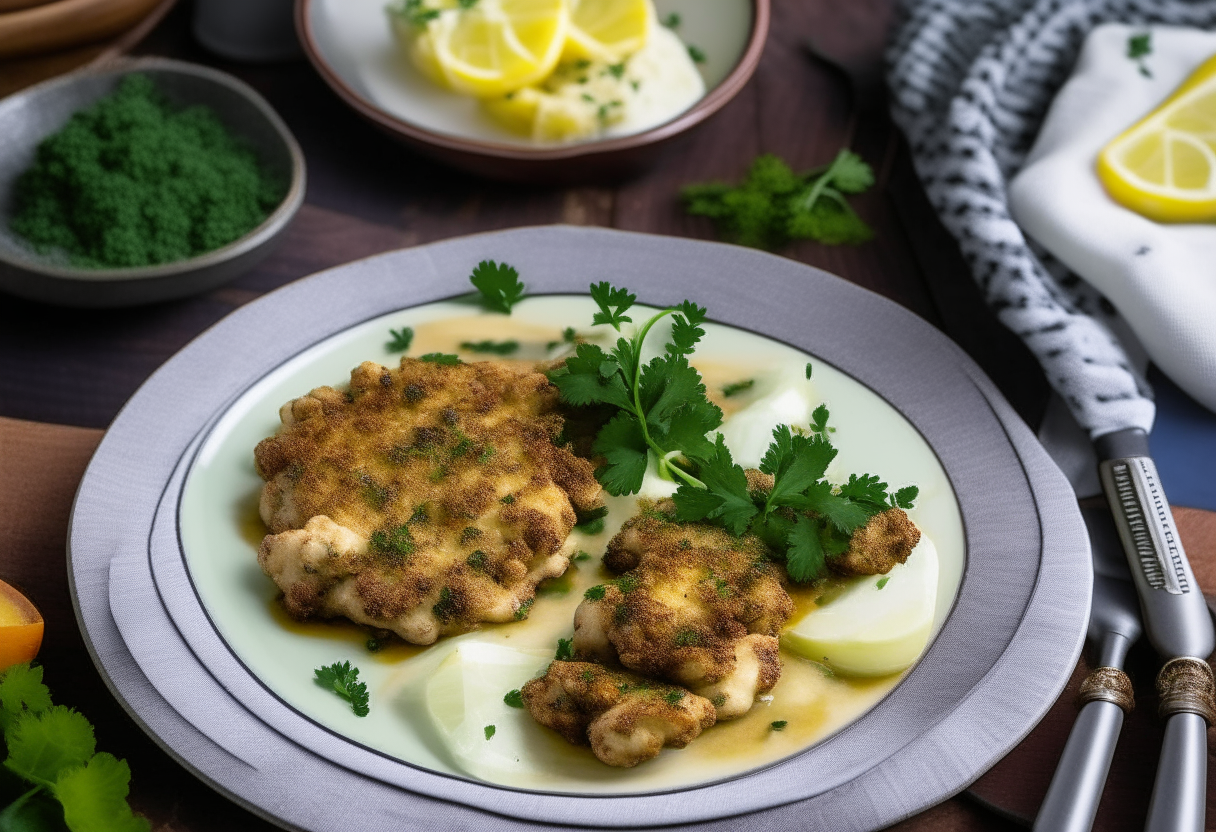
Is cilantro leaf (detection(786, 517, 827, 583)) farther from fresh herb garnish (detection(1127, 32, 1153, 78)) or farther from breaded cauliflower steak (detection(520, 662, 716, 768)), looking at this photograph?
fresh herb garnish (detection(1127, 32, 1153, 78))

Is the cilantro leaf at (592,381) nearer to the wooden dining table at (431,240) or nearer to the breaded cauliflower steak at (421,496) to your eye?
the breaded cauliflower steak at (421,496)

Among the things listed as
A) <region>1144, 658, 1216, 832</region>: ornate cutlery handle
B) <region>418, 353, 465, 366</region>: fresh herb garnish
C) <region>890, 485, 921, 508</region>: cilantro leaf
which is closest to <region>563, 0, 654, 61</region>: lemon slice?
<region>418, 353, 465, 366</region>: fresh herb garnish

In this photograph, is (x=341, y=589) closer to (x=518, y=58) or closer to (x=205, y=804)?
(x=205, y=804)

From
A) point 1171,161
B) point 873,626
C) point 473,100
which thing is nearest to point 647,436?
point 873,626

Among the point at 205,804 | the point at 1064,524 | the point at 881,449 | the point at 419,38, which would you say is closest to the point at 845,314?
the point at 881,449

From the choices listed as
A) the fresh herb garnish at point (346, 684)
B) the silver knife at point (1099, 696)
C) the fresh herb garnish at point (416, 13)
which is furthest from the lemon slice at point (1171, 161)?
the fresh herb garnish at point (346, 684)

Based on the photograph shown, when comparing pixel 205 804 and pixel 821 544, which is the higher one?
pixel 821 544
